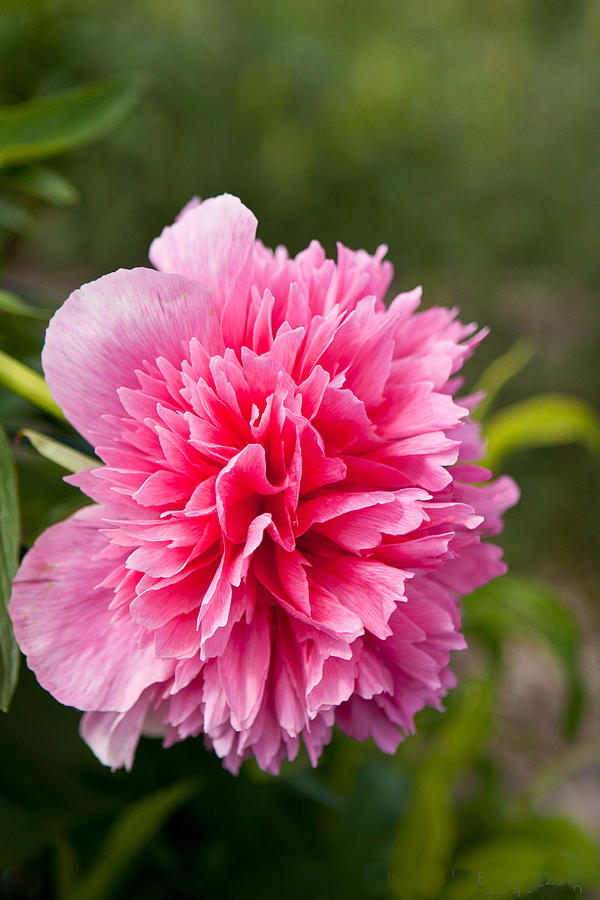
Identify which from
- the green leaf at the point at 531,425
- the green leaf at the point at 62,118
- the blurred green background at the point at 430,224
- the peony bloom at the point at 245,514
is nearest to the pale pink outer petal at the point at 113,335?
the peony bloom at the point at 245,514

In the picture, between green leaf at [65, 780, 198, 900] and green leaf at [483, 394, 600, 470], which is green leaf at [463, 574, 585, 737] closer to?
green leaf at [483, 394, 600, 470]

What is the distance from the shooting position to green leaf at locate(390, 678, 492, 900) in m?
0.58

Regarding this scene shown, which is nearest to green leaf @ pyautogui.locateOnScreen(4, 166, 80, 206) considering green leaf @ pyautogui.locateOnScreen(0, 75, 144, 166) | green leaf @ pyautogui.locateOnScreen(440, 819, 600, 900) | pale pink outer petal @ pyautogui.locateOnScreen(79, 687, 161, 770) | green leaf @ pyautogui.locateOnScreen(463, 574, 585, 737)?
green leaf @ pyautogui.locateOnScreen(0, 75, 144, 166)

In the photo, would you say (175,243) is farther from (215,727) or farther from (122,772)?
(122,772)

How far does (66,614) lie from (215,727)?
0.18 ft

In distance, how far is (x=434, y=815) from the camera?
0.59 metres

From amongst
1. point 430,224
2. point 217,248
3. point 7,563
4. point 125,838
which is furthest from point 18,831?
point 430,224

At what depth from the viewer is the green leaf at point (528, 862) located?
55cm

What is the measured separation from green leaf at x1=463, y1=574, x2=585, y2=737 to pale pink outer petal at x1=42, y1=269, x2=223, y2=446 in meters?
0.42

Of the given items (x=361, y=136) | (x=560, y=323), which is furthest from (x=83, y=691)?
(x=560, y=323)

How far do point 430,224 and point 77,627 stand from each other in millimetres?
1192

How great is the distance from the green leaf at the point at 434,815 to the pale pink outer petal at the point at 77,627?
1.45 ft

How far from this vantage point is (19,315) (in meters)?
0.29

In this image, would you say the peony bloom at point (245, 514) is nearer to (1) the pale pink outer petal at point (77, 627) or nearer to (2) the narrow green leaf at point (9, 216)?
(1) the pale pink outer petal at point (77, 627)
